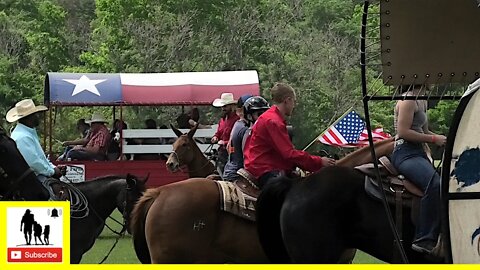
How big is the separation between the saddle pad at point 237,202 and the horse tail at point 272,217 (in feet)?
1.07

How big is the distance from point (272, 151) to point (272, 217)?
550 millimetres

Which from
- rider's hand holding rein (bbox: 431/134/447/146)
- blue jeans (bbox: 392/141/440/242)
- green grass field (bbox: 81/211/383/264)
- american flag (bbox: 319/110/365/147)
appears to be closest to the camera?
blue jeans (bbox: 392/141/440/242)

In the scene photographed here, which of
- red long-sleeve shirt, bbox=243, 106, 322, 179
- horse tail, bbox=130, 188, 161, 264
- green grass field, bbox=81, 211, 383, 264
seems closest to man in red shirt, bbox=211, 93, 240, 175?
green grass field, bbox=81, 211, 383, 264

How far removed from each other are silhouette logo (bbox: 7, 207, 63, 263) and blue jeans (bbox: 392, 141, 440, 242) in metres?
2.44

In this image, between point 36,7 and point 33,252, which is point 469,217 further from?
point 36,7

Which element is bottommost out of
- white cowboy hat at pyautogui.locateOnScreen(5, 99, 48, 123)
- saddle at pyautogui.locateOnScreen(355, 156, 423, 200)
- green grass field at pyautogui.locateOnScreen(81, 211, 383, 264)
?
green grass field at pyautogui.locateOnScreen(81, 211, 383, 264)

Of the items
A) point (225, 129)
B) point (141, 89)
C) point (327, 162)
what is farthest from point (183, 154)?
point (141, 89)

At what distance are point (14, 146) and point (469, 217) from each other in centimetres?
535

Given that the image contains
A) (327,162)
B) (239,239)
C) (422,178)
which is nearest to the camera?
(422,178)

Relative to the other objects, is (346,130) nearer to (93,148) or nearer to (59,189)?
(93,148)

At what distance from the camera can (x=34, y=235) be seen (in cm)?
764

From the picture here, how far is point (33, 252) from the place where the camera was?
7.56 meters

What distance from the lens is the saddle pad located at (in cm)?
897

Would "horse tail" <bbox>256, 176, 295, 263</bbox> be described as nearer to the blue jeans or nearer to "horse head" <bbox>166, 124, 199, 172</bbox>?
the blue jeans
